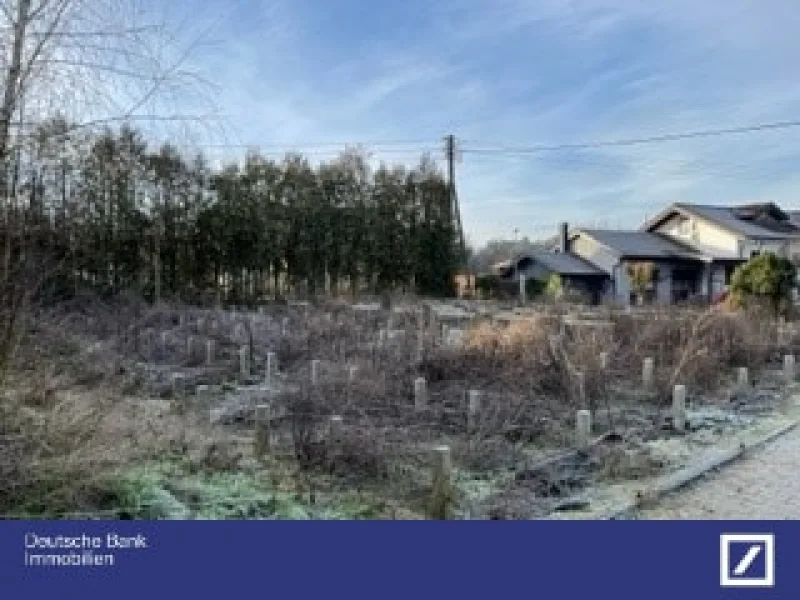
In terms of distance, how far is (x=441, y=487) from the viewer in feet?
15.9

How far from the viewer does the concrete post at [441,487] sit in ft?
15.7

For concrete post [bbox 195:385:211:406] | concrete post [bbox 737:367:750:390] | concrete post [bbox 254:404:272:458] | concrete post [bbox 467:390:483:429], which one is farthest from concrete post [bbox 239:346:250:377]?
concrete post [bbox 737:367:750:390]

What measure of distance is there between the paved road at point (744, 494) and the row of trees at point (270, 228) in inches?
605

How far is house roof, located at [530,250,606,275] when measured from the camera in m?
36.3

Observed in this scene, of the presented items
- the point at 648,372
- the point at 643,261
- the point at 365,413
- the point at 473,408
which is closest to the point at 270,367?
the point at 365,413

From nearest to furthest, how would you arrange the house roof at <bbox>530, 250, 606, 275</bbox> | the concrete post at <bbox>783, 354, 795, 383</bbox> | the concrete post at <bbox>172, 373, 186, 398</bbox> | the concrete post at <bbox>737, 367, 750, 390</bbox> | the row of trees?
the concrete post at <bbox>172, 373, 186, 398</bbox> → the concrete post at <bbox>737, 367, 750, 390</bbox> → the concrete post at <bbox>783, 354, 795, 383</bbox> → the row of trees → the house roof at <bbox>530, 250, 606, 275</bbox>

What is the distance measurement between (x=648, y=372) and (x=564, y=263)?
27.9m

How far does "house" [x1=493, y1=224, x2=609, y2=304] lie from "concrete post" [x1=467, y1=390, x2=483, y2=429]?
28.3 metres

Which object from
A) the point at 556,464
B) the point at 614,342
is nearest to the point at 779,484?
the point at 556,464

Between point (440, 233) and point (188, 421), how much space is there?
22.8m

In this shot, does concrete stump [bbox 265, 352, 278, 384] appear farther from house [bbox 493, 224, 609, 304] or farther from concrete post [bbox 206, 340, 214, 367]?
house [bbox 493, 224, 609, 304]

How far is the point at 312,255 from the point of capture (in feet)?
86.1

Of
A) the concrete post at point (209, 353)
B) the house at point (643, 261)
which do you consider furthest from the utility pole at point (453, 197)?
the concrete post at point (209, 353)

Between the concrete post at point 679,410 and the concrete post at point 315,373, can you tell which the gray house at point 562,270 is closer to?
the concrete post at point 315,373
